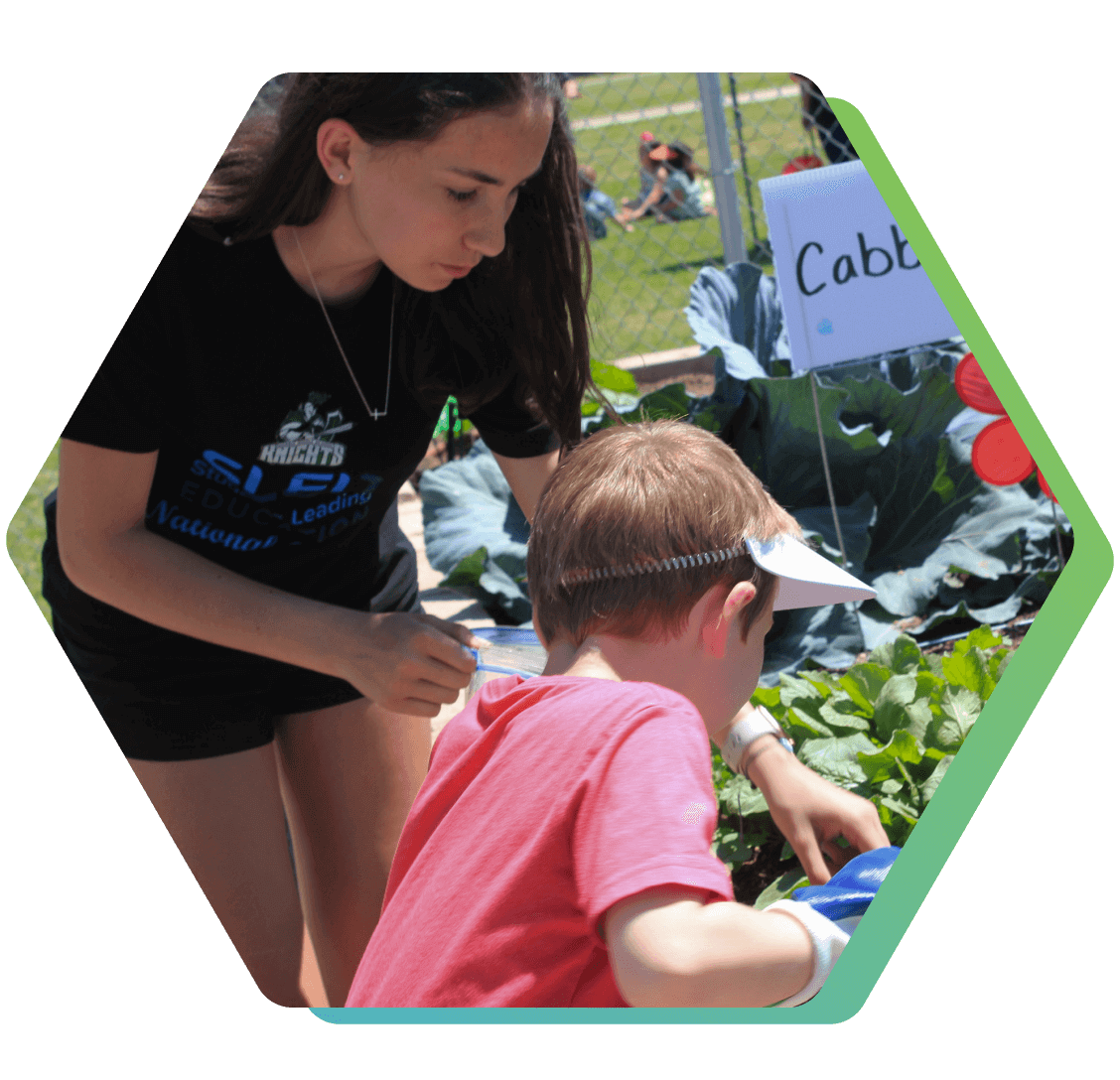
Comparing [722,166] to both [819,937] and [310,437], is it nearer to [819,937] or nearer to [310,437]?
[310,437]

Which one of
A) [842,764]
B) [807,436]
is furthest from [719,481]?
[807,436]

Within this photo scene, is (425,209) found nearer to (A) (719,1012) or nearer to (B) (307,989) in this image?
(A) (719,1012)

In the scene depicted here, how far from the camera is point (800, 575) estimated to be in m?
0.92

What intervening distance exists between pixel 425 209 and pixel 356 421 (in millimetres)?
242

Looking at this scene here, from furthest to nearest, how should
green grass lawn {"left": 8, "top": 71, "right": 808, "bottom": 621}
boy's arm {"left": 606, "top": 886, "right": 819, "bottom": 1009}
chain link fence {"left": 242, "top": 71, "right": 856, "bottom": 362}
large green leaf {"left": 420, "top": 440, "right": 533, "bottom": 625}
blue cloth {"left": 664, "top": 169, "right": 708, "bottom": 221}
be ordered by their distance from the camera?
blue cloth {"left": 664, "top": 169, "right": 708, "bottom": 221}, green grass lawn {"left": 8, "top": 71, "right": 808, "bottom": 621}, chain link fence {"left": 242, "top": 71, "right": 856, "bottom": 362}, large green leaf {"left": 420, "top": 440, "right": 533, "bottom": 625}, boy's arm {"left": 606, "top": 886, "right": 819, "bottom": 1009}

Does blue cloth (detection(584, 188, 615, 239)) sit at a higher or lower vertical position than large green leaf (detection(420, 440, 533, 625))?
higher

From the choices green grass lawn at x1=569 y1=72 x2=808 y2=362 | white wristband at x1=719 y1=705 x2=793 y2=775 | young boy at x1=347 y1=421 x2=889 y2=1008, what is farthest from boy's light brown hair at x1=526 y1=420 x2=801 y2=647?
green grass lawn at x1=569 y1=72 x2=808 y2=362

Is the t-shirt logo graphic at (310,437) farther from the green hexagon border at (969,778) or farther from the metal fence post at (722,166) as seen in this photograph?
the metal fence post at (722,166)

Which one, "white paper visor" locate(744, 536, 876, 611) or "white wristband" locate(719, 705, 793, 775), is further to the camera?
"white wristband" locate(719, 705, 793, 775)

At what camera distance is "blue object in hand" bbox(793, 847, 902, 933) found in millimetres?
922

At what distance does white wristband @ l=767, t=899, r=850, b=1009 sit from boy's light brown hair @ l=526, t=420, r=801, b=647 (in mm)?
217

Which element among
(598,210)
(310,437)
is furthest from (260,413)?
(598,210)

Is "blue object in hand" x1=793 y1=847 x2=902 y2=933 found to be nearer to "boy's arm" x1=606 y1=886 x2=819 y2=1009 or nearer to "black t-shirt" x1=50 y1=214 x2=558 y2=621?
"boy's arm" x1=606 y1=886 x2=819 y2=1009

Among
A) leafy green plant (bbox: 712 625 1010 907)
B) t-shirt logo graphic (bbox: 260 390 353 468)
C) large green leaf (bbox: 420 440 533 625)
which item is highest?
t-shirt logo graphic (bbox: 260 390 353 468)
